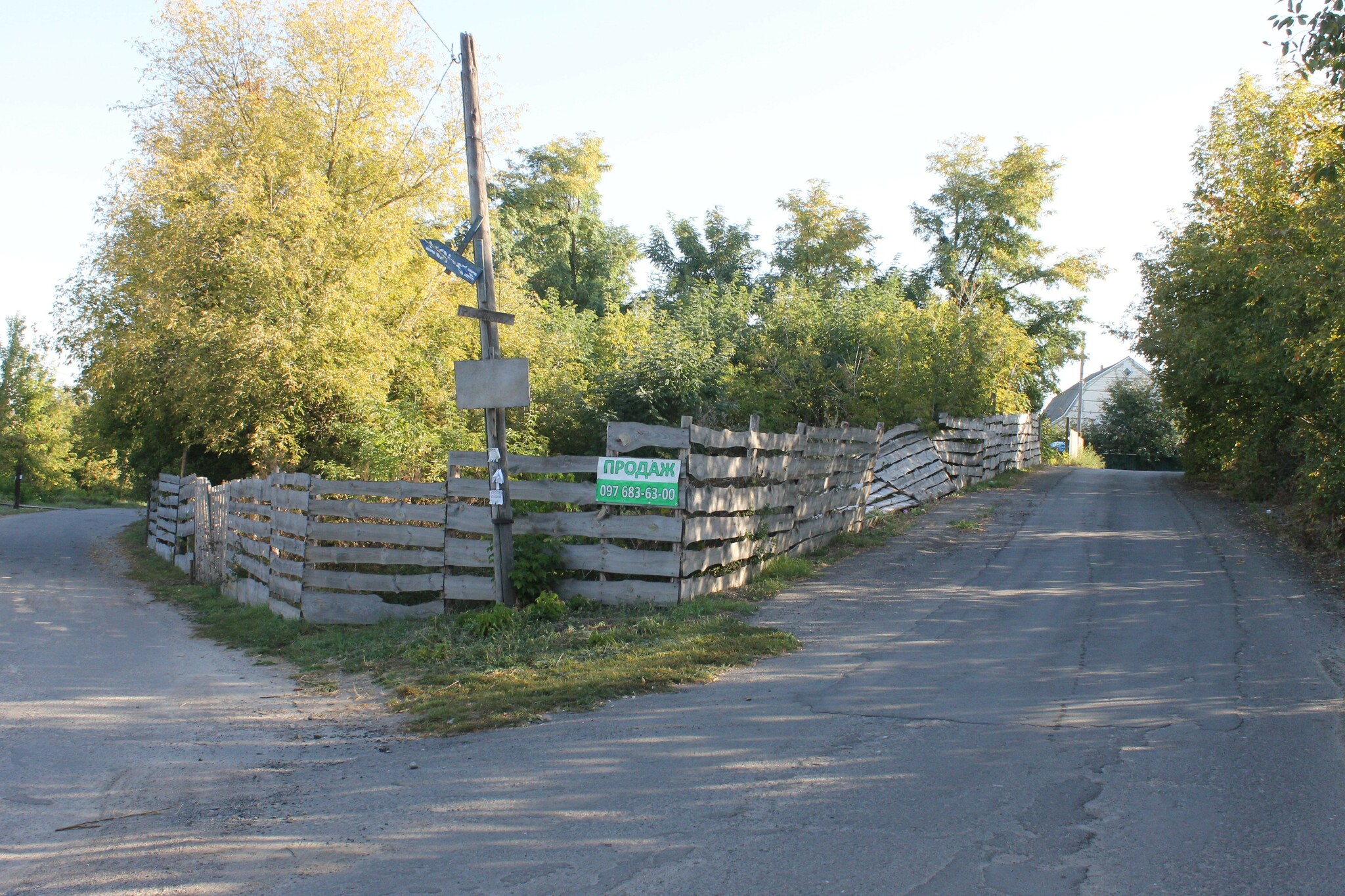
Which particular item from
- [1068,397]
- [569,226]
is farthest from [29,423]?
[1068,397]

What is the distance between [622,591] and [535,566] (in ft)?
3.04

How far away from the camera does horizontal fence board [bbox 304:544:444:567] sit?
9953 mm

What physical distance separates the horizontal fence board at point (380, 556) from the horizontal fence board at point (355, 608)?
0.37 m

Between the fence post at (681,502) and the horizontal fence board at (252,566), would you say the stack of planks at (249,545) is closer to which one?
the horizontal fence board at (252,566)

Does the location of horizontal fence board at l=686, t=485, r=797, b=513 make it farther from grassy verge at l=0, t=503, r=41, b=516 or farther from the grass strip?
grassy verge at l=0, t=503, r=41, b=516

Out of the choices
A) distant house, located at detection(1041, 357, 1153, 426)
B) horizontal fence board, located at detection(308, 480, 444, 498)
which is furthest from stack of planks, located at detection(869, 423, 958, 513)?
distant house, located at detection(1041, 357, 1153, 426)

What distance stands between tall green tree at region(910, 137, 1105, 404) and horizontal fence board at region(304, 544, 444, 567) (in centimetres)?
3429

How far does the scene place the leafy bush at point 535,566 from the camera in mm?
9430

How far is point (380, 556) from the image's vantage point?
10.1 metres

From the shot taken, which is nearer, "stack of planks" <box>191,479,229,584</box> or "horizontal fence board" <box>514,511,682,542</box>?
"horizontal fence board" <box>514,511,682,542</box>

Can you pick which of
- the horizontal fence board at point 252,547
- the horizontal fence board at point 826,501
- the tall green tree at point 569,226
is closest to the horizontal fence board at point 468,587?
the horizontal fence board at point 252,547

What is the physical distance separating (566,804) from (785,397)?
1869cm

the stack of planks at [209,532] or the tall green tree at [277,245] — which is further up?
the tall green tree at [277,245]

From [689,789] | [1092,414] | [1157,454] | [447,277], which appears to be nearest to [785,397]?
[447,277]
